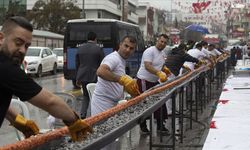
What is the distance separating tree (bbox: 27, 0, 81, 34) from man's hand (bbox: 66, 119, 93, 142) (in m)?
61.7

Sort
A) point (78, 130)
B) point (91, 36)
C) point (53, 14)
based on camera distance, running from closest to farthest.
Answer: point (78, 130), point (91, 36), point (53, 14)

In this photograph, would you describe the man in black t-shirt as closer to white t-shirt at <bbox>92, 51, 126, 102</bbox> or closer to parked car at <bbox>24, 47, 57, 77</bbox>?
white t-shirt at <bbox>92, 51, 126, 102</bbox>

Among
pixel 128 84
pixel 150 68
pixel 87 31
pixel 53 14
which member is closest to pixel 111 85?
pixel 128 84

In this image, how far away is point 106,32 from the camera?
18.4m

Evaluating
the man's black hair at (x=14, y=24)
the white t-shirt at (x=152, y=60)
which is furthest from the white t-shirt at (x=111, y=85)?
the man's black hair at (x=14, y=24)

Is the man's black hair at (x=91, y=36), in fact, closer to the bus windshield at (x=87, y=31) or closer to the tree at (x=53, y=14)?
the bus windshield at (x=87, y=31)

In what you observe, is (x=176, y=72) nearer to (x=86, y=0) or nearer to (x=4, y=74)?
(x=4, y=74)

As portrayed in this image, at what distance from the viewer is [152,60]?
9305 millimetres

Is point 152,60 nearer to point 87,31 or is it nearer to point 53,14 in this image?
point 87,31

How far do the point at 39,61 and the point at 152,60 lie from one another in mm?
16704

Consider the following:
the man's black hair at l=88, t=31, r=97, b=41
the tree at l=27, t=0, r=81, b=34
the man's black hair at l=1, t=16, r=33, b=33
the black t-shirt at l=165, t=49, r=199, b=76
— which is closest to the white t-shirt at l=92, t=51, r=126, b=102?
the man's black hair at l=1, t=16, r=33, b=33

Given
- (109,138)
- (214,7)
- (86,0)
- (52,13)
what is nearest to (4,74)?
(109,138)

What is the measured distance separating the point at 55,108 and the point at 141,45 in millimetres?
18127

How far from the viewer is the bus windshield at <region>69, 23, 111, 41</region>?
18.3m
